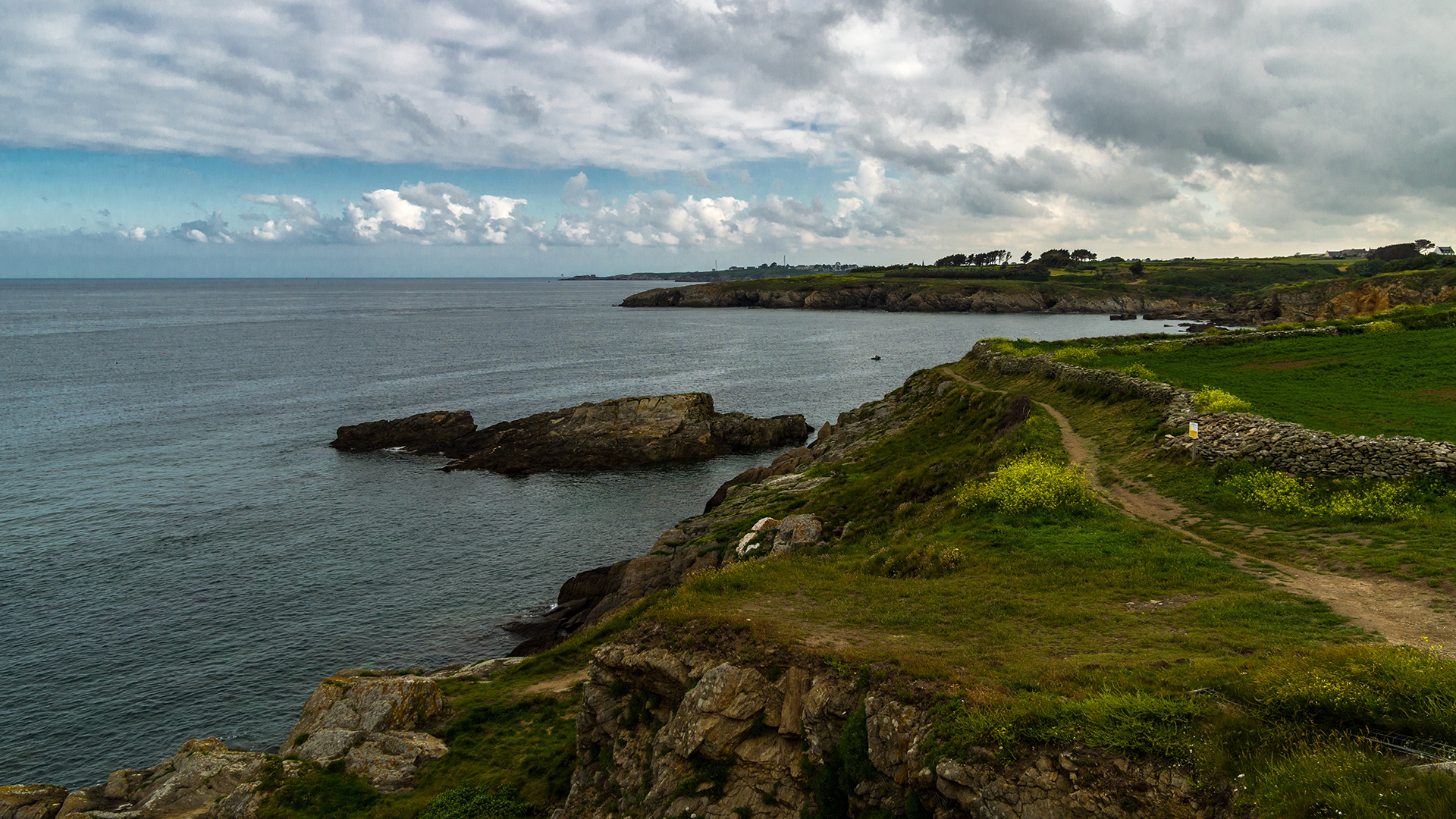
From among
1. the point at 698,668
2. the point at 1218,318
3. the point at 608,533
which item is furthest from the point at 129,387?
the point at 1218,318

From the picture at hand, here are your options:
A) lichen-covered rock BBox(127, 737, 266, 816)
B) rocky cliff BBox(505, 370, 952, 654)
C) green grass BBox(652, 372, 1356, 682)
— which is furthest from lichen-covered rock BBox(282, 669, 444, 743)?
green grass BBox(652, 372, 1356, 682)

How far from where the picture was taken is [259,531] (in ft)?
159

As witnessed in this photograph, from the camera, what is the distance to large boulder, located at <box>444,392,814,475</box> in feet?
217

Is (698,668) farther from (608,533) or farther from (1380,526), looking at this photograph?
(608,533)

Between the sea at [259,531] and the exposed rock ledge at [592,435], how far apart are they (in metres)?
2.51

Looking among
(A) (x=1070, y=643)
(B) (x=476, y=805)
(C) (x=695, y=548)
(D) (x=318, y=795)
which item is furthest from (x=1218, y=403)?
(D) (x=318, y=795)

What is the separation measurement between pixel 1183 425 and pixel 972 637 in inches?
733

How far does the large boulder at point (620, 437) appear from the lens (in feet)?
217

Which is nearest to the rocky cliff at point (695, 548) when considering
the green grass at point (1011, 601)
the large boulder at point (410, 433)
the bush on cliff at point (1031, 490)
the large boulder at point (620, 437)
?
the green grass at point (1011, 601)

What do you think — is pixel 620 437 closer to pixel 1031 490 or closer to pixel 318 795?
pixel 1031 490

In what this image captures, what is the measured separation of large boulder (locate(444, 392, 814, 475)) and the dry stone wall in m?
42.4

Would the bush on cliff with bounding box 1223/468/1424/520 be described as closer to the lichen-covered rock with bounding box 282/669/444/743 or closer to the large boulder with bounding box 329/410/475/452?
the lichen-covered rock with bounding box 282/669/444/743

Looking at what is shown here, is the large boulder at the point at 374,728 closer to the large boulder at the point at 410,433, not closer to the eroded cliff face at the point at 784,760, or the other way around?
the eroded cliff face at the point at 784,760

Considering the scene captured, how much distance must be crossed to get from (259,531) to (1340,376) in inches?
2572
